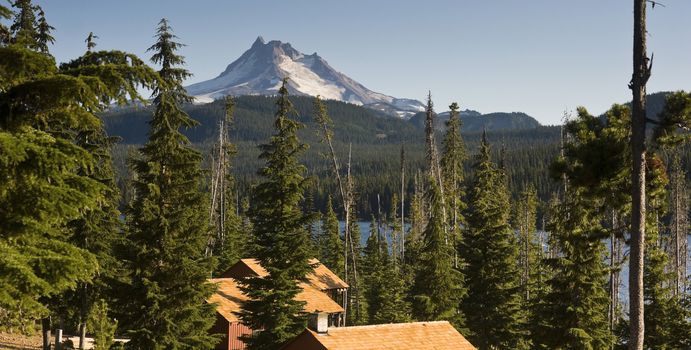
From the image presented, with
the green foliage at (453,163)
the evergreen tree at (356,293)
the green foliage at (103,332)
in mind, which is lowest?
the evergreen tree at (356,293)

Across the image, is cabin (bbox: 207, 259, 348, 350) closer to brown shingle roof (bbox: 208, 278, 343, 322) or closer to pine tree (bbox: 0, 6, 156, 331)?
brown shingle roof (bbox: 208, 278, 343, 322)

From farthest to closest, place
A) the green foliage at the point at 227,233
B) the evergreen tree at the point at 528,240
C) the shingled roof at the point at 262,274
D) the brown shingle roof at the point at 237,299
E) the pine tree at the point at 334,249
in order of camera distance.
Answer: the pine tree at the point at 334,249 → the evergreen tree at the point at 528,240 → the green foliage at the point at 227,233 → the shingled roof at the point at 262,274 → the brown shingle roof at the point at 237,299

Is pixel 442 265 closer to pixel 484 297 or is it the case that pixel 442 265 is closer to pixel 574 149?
pixel 484 297

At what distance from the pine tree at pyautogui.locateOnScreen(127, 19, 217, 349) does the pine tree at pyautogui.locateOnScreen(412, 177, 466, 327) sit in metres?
14.9

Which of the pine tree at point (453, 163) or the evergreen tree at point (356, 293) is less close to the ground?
the pine tree at point (453, 163)

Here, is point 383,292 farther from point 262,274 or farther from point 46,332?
point 46,332

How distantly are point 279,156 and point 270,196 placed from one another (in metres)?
2.02

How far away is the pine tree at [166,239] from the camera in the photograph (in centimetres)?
2438

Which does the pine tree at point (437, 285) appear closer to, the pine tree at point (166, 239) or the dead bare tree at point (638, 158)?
the pine tree at point (166, 239)

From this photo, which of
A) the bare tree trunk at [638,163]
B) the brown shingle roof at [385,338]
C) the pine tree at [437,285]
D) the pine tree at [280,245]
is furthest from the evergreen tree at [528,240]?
the bare tree trunk at [638,163]

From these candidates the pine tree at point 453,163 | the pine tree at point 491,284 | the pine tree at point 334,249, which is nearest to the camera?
the pine tree at point 491,284

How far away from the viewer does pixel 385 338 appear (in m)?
25.5

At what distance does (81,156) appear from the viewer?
10508mm

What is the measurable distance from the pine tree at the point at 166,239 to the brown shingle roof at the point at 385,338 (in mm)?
4647
